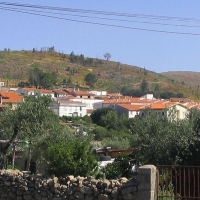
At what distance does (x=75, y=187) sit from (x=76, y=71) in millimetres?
138101

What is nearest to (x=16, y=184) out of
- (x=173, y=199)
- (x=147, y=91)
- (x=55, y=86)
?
(x=173, y=199)

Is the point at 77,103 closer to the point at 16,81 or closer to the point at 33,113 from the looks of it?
the point at 16,81

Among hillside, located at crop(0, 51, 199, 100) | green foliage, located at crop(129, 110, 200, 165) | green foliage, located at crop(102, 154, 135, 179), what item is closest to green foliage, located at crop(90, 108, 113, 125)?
hillside, located at crop(0, 51, 199, 100)

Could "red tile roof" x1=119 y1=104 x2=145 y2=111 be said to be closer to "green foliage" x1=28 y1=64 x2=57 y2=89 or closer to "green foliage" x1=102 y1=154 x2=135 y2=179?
"green foliage" x1=28 y1=64 x2=57 y2=89

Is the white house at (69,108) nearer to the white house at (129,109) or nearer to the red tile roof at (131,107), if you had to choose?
the white house at (129,109)

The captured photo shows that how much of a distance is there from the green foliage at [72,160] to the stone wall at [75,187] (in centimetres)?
213

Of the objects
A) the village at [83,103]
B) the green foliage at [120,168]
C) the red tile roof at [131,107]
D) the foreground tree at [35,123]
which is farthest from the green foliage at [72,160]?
the red tile roof at [131,107]

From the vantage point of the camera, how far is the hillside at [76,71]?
141250 millimetres

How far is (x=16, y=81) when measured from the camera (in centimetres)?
13050

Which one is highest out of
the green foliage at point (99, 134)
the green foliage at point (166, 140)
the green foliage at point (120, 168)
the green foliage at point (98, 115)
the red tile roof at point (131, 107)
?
the green foliage at point (166, 140)

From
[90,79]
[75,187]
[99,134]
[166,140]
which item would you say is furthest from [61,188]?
[90,79]

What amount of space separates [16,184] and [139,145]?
873cm

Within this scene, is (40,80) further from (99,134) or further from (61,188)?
(61,188)

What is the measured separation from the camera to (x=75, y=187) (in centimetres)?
1065
